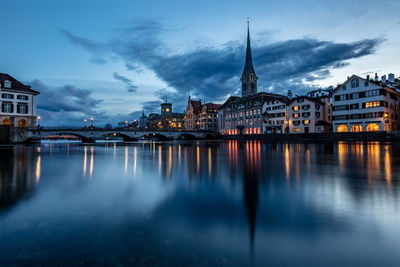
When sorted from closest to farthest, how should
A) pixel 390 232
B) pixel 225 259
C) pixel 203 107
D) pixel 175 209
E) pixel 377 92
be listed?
pixel 225 259 → pixel 390 232 → pixel 175 209 → pixel 377 92 → pixel 203 107

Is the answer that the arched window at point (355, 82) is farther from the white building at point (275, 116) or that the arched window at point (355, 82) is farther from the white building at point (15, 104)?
the white building at point (15, 104)

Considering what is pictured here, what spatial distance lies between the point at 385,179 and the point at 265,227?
28.0 ft

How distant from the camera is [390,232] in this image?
15.3 feet

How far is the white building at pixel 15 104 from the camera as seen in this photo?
5700 cm

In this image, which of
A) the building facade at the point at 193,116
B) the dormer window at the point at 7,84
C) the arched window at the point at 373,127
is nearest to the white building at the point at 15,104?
the dormer window at the point at 7,84

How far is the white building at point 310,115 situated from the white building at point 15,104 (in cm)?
7872

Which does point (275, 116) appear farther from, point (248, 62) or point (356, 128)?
point (248, 62)

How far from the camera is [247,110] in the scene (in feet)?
341

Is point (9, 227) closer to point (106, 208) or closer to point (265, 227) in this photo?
point (106, 208)

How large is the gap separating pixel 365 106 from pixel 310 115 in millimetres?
16132

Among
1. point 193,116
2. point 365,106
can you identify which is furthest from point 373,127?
point 193,116

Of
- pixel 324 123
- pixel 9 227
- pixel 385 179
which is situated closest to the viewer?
pixel 9 227

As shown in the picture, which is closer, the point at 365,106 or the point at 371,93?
the point at 371,93

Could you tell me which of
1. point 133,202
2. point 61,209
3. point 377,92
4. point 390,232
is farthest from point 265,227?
point 377,92
